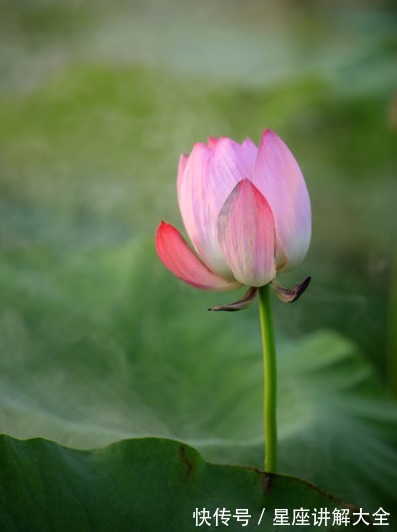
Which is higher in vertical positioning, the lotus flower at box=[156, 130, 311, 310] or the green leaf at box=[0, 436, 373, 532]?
the lotus flower at box=[156, 130, 311, 310]

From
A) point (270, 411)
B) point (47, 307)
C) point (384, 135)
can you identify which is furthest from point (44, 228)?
point (270, 411)

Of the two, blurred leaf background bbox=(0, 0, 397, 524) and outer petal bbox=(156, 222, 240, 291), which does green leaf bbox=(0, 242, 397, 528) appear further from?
outer petal bbox=(156, 222, 240, 291)

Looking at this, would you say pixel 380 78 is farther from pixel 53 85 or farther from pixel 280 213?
pixel 280 213

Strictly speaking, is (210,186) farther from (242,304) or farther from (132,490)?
(132,490)

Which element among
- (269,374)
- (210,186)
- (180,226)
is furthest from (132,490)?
(180,226)

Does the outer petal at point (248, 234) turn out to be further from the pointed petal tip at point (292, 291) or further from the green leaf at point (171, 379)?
the green leaf at point (171, 379)

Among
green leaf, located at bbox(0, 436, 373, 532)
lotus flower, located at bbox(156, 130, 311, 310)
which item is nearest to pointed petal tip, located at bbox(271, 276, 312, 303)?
lotus flower, located at bbox(156, 130, 311, 310)
